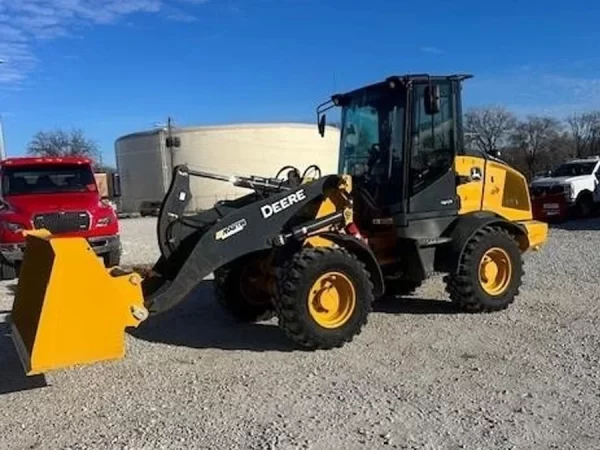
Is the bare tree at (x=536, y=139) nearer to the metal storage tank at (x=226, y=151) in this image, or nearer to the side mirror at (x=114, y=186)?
the metal storage tank at (x=226, y=151)

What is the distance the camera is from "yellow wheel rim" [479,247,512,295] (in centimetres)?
759

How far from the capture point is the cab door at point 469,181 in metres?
7.62

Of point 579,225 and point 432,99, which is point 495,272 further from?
point 579,225

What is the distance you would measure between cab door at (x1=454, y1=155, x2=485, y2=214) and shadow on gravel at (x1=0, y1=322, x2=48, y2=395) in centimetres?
487

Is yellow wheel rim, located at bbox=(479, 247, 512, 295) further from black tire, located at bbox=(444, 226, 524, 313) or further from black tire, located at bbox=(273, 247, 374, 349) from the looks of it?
black tire, located at bbox=(273, 247, 374, 349)

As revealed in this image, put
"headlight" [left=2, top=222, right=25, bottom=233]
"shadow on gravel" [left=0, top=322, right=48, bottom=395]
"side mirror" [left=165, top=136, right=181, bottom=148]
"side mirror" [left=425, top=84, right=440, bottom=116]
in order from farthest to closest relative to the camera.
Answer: "side mirror" [left=165, top=136, right=181, bottom=148] < "headlight" [left=2, top=222, right=25, bottom=233] < "side mirror" [left=425, top=84, right=440, bottom=116] < "shadow on gravel" [left=0, top=322, right=48, bottom=395]

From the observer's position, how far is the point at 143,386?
5605mm

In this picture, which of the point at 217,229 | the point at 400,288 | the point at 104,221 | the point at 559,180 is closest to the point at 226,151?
the point at 559,180

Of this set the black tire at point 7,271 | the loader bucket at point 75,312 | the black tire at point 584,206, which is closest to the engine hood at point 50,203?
the black tire at point 7,271

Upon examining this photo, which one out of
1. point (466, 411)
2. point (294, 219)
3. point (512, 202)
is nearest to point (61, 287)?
point (294, 219)

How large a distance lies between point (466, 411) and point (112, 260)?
9131mm

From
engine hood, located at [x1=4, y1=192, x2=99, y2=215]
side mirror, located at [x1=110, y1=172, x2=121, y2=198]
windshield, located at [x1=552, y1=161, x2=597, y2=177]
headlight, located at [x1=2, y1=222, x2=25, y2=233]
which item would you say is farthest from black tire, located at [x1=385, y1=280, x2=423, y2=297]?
windshield, located at [x1=552, y1=161, x2=597, y2=177]

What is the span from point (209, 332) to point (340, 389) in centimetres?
247

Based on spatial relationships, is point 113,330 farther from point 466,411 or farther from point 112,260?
point 112,260
